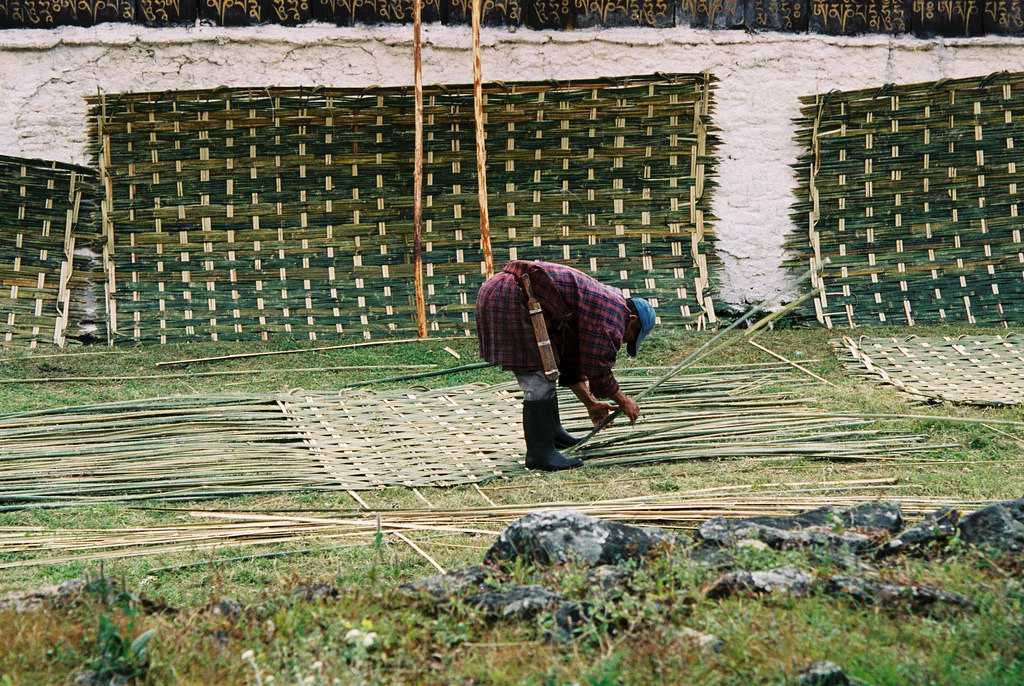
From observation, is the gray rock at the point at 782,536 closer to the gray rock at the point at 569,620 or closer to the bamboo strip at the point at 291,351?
the gray rock at the point at 569,620

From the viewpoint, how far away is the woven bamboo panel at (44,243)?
264 inches

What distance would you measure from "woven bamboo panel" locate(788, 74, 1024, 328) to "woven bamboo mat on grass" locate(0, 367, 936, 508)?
1.96 metres

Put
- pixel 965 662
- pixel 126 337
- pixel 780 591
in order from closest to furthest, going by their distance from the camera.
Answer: pixel 965 662 < pixel 780 591 < pixel 126 337

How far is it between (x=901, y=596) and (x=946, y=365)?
3731mm

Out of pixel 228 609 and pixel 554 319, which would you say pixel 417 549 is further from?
pixel 554 319

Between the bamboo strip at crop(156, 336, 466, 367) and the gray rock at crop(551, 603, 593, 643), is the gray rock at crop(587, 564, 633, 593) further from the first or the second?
the bamboo strip at crop(156, 336, 466, 367)

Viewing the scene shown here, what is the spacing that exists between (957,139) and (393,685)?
6055mm

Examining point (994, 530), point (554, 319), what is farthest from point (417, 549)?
point (994, 530)

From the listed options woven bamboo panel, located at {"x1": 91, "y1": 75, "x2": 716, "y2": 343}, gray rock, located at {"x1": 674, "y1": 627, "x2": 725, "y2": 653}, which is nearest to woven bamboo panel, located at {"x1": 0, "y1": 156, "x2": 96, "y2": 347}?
woven bamboo panel, located at {"x1": 91, "y1": 75, "x2": 716, "y2": 343}

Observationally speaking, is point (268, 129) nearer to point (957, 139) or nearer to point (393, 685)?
point (957, 139)

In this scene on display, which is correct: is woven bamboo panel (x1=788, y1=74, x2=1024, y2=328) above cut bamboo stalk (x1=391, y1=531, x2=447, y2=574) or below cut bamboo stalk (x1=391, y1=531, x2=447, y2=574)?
above

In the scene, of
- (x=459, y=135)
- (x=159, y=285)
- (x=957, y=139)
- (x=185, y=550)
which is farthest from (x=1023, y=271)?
(x=185, y=550)

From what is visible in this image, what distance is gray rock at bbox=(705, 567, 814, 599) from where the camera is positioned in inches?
97.9

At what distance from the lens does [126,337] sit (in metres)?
6.80
